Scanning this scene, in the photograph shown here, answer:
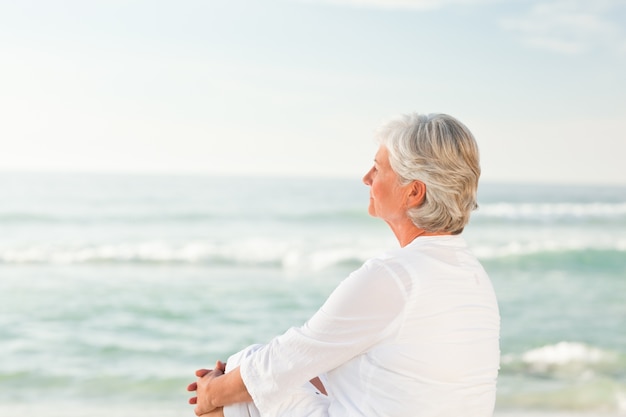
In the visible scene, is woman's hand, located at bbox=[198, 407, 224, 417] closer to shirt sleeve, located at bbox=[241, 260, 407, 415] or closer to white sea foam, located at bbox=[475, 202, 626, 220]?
shirt sleeve, located at bbox=[241, 260, 407, 415]

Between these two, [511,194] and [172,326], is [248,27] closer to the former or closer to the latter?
[511,194]

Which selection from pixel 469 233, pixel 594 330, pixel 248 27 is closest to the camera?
pixel 594 330

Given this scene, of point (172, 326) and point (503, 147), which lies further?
point (503, 147)

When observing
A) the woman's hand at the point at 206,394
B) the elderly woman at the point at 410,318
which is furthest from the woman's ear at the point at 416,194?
the woman's hand at the point at 206,394

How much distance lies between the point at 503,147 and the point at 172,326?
39.3ft

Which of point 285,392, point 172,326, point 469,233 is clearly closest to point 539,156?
point 469,233

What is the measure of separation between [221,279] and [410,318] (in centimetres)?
812

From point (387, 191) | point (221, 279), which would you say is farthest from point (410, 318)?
point (221, 279)

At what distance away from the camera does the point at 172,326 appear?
723 centimetres

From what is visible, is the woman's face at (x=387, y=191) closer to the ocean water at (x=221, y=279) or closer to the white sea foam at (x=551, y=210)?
the ocean water at (x=221, y=279)

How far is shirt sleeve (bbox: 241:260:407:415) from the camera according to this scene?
1571mm

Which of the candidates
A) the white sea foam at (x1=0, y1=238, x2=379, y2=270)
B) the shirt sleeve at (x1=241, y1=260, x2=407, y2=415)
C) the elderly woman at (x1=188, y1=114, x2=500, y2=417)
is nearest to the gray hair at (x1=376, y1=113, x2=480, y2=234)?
the elderly woman at (x1=188, y1=114, x2=500, y2=417)

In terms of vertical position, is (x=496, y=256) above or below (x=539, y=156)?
below

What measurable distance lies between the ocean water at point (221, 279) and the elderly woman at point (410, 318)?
3068mm
